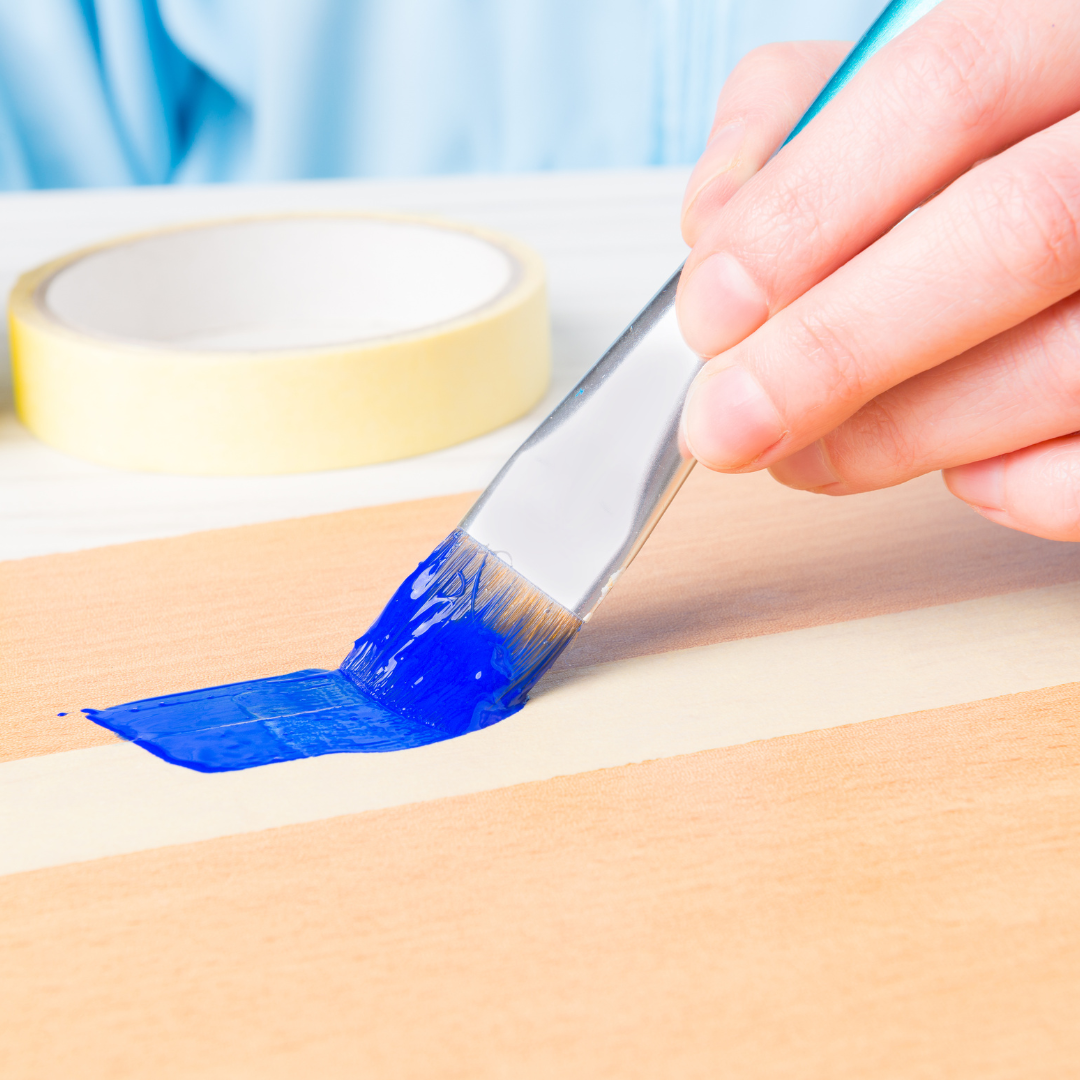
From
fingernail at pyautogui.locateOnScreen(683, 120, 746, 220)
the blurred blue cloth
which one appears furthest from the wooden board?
the blurred blue cloth

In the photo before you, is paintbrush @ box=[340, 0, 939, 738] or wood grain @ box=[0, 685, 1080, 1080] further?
paintbrush @ box=[340, 0, 939, 738]

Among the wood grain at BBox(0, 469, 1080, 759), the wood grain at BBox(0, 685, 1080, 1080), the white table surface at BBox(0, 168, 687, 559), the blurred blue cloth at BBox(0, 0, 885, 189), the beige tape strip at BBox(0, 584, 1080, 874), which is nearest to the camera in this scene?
the wood grain at BBox(0, 685, 1080, 1080)

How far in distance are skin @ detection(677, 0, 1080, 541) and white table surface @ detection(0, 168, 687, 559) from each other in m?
0.28

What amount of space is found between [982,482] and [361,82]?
4.22 feet

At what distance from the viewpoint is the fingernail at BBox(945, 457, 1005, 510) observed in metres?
0.53

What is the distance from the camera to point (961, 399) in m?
0.50

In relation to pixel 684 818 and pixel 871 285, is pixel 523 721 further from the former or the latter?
pixel 871 285

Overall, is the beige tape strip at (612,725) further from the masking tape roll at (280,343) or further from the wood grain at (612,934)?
the masking tape roll at (280,343)

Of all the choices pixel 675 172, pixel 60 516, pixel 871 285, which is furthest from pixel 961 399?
pixel 675 172

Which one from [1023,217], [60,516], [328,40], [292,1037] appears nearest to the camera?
[292,1037]

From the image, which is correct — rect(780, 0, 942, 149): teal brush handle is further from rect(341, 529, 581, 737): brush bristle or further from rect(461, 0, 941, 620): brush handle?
rect(341, 529, 581, 737): brush bristle

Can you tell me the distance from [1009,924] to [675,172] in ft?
3.86

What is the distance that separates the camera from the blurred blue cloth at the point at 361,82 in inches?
56.8

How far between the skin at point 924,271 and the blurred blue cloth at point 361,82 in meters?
1.17
